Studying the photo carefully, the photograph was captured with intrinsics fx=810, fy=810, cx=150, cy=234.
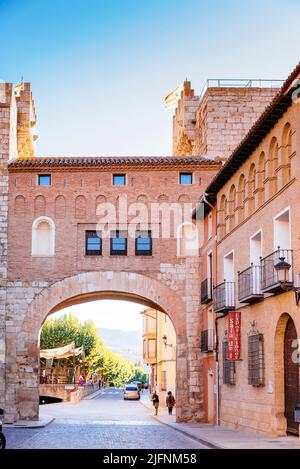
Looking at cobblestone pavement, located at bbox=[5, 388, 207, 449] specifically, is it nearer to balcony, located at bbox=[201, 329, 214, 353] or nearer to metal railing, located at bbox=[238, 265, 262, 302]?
balcony, located at bbox=[201, 329, 214, 353]

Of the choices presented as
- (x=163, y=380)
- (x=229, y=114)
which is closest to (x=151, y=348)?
(x=163, y=380)

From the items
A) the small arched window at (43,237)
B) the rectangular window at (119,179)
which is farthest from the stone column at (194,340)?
the small arched window at (43,237)

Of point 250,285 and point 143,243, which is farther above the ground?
point 143,243

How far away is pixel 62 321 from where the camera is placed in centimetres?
7788

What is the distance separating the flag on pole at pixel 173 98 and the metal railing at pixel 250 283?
58.2 ft

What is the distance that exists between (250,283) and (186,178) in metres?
11.7

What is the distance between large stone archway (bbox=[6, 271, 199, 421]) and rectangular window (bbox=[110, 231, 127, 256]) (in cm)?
95

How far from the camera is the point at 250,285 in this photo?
2412cm

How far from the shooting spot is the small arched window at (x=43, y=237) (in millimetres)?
34406

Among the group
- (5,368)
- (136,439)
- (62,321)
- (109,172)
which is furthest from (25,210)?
(62,321)

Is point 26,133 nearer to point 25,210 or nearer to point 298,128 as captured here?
point 25,210

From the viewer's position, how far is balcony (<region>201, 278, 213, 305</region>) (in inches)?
1256

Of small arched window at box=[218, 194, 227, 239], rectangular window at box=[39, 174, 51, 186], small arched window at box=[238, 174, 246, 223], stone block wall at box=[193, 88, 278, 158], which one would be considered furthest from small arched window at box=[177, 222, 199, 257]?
small arched window at box=[238, 174, 246, 223]

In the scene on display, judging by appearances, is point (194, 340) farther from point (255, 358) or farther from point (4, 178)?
point (4, 178)
